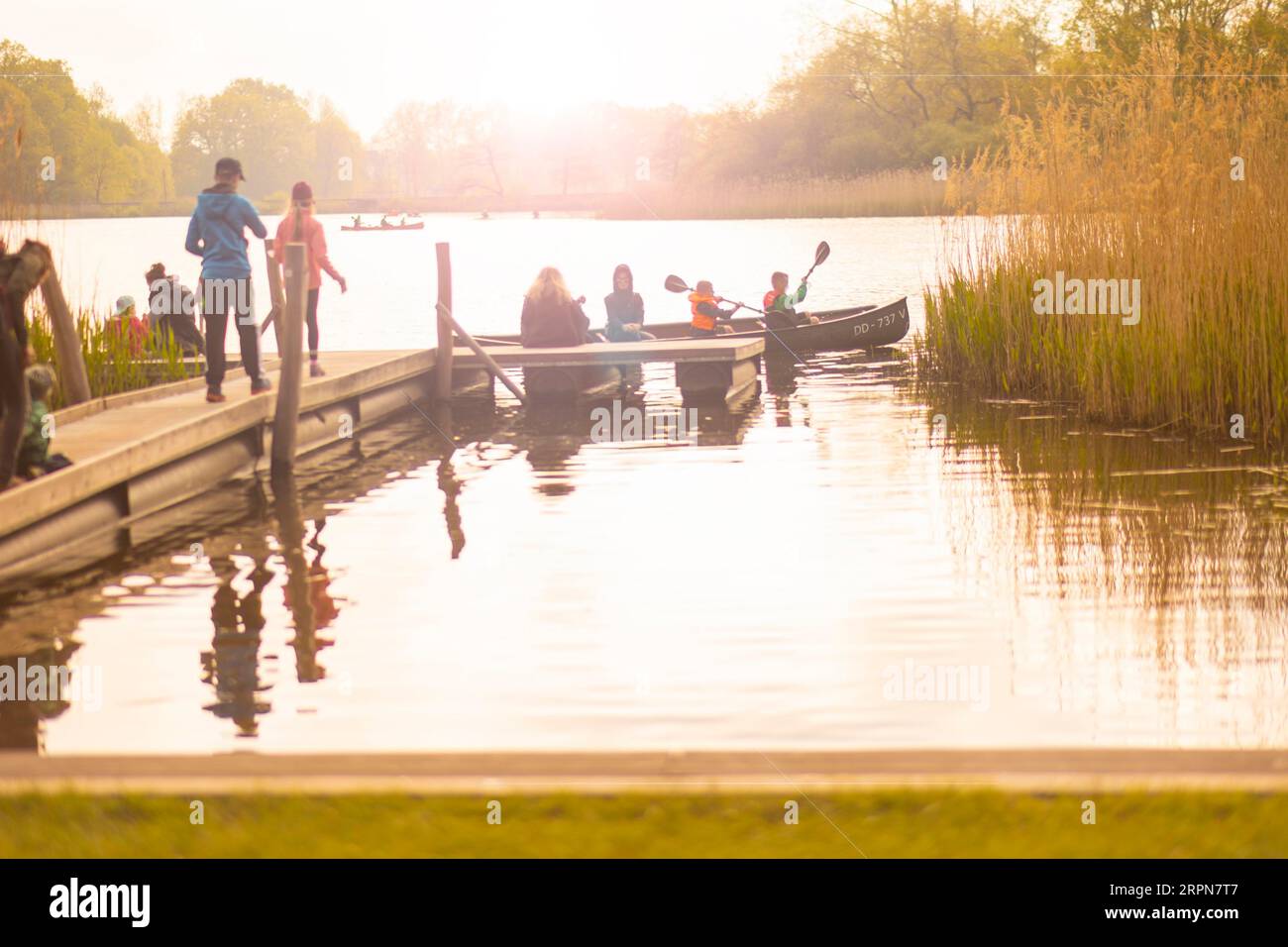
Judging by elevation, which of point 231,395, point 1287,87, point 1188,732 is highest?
point 1287,87

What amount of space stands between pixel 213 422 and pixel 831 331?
490 inches

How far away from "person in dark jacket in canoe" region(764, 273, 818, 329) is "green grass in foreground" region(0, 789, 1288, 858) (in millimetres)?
18678

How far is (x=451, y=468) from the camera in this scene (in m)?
14.3

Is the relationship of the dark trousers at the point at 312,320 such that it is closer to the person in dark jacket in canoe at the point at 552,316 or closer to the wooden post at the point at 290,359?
the wooden post at the point at 290,359

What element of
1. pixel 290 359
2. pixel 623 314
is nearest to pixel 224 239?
pixel 290 359

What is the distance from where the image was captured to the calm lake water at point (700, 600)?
20.6 ft

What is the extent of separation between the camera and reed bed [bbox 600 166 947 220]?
47219 mm

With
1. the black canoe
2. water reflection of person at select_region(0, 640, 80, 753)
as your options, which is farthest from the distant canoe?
water reflection of person at select_region(0, 640, 80, 753)

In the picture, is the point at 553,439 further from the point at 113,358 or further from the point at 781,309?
the point at 781,309

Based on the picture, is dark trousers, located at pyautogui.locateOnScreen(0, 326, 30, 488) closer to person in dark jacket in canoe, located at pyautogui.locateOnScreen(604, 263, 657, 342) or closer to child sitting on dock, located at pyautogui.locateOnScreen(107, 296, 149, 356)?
child sitting on dock, located at pyautogui.locateOnScreen(107, 296, 149, 356)

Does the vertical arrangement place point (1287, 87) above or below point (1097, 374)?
above
